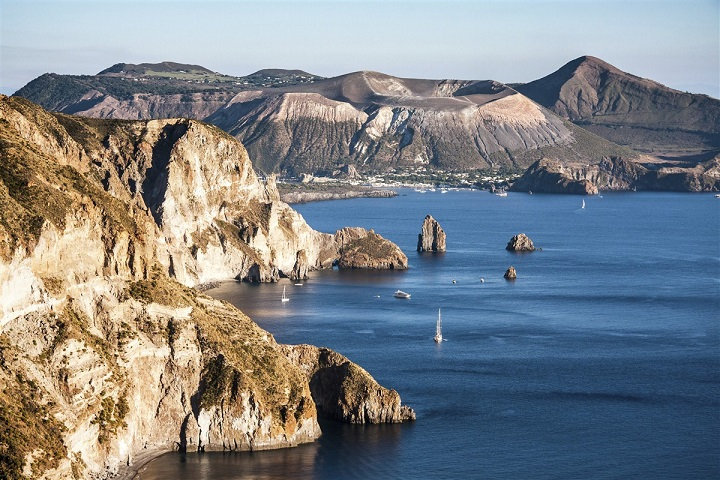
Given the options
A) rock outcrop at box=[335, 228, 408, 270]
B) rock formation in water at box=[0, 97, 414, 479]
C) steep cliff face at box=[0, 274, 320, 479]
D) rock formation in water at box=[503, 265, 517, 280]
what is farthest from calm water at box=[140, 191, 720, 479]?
rock outcrop at box=[335, 228, 408, 270]

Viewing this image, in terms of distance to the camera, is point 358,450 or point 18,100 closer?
point 358,450

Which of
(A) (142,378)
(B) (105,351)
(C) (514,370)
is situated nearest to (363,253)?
(C) (514,370)

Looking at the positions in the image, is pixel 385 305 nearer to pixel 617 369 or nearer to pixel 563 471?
pixel 617 369

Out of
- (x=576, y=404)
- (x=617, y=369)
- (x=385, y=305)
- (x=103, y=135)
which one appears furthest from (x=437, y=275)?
(x=576, y=404)

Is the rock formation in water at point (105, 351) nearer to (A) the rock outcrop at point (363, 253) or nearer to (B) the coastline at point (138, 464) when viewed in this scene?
(B) the coastline at point (138, 464)

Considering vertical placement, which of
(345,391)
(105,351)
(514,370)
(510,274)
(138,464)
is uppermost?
(105,351)

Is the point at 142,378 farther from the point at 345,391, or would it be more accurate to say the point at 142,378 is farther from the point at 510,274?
the point at 510,274

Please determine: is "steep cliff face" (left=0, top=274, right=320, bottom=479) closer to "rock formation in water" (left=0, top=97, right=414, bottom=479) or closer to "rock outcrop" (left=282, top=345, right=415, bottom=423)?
"rock formation in water" (left=0, top=97, right=414, bottom=479)
